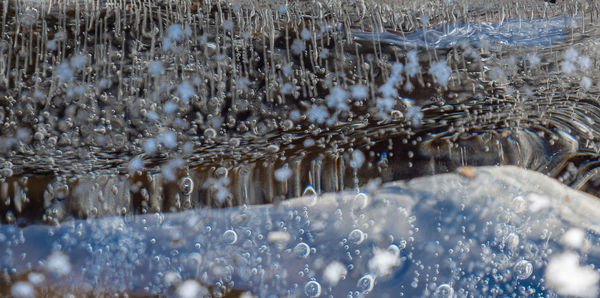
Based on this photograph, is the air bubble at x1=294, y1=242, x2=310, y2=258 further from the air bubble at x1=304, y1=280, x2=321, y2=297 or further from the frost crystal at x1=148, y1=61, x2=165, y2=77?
the frost crystal at x1=148, y1=61, x2=165, y2=77

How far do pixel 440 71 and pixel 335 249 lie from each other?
0.81ft

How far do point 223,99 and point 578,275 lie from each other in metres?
0.48

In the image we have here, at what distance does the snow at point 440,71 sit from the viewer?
54 centimetres

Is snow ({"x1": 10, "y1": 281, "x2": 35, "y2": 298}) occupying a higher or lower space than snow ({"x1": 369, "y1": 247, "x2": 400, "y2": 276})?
higher

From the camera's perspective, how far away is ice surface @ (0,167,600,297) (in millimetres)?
539

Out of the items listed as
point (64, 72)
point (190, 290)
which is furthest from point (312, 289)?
point (64, 72)

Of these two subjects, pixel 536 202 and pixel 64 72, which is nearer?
pixel 64 72

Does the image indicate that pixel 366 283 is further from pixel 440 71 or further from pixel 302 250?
pixel 440 71

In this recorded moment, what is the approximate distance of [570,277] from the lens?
56 cm

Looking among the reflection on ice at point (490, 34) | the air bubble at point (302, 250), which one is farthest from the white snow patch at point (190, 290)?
the reflection on ice at point (490, 34)

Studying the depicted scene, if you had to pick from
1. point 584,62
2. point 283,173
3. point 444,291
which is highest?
point 584,62

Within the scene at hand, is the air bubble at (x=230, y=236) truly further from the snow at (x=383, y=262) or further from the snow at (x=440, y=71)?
the snow at (x=440, y=71)

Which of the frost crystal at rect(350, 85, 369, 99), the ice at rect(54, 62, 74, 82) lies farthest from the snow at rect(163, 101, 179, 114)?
the frost crystal at rect(350, 85, 369, 99)

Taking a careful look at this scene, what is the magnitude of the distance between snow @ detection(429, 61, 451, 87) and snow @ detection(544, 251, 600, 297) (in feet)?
0.86
